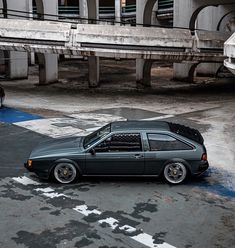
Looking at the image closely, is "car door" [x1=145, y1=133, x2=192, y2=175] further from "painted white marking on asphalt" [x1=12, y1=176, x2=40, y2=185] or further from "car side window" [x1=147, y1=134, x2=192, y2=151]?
"painted white marking on asphalt" [x1=12, y1=176, x2=40, y2=185]

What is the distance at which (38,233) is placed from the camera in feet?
25.1

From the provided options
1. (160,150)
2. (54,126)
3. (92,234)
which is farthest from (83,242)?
(54,126)

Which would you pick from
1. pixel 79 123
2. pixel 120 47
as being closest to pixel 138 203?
pixel 79 123

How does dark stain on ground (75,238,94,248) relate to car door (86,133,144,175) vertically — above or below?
below

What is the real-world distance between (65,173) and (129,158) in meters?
1.53

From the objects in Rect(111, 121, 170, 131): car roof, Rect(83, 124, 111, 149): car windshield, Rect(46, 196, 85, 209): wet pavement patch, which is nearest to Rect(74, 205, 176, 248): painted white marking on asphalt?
Rect(46, 196, 85, 209): wet pavement patch

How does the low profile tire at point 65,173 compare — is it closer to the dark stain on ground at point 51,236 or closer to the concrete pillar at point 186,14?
the dark stain on ground at point 51,236

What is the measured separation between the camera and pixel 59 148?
34.2 ft

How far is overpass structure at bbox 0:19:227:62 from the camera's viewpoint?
21203mm

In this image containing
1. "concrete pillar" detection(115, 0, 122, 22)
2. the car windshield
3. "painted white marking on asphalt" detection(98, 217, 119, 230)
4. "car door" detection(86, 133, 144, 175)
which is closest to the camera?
"painted white marking on asphalt" detection(98, 217, 119, 230)

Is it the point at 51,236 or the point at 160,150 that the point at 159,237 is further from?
the point at 160,150

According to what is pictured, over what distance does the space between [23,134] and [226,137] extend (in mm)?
6925

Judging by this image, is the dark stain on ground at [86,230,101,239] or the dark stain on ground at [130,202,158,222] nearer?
the dark stain on ground at [86,230,101,239]

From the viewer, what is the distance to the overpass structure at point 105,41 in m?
21.2
